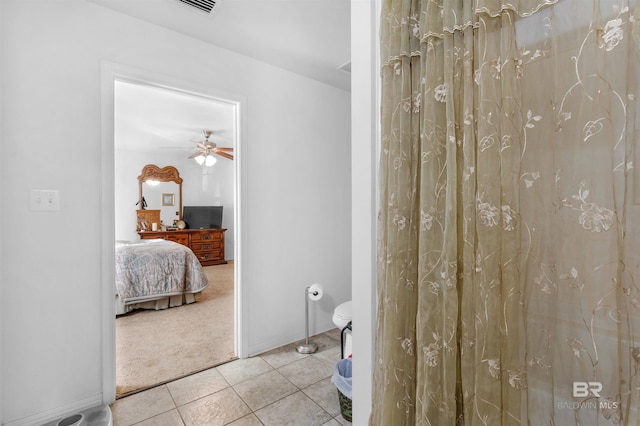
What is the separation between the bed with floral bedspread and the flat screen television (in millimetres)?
2217

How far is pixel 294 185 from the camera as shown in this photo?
2.96m

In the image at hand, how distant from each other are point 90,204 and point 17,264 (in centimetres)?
48

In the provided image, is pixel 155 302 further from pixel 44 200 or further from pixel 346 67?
pixel 346 67

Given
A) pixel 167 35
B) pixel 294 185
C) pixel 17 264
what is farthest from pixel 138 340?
pixel 167 35

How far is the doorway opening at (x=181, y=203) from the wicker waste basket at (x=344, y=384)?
1.12 meters

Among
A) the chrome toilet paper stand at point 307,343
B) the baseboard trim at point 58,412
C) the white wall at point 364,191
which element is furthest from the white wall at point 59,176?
the white wall at point 364,191

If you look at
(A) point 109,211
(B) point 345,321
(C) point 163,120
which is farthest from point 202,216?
(B) point 345,321

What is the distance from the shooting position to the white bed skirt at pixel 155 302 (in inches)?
142

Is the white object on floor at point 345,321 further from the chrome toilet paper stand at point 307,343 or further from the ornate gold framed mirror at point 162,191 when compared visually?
the ornate gold framed mirror at point 162,191

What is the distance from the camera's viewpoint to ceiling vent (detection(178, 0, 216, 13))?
1.93m

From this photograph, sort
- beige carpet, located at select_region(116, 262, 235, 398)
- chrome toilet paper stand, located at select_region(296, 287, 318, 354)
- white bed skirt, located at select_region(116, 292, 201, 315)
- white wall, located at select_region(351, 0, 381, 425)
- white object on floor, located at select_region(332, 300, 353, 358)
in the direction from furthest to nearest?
1. white bed skirt, located at select_region(116, 292, 201, 315)
2. chrome toilet paper stand, located at select_region(296, 287, 318, 354)
3. beige carpet, located at select_region(116, 262, 235, 398)
4. white object on floor, located at select_region(332, 300, 353, 358)
5. white wall, located at select_region(351, 0, 381, 425)

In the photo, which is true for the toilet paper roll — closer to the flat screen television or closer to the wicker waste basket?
the wicker waste basket

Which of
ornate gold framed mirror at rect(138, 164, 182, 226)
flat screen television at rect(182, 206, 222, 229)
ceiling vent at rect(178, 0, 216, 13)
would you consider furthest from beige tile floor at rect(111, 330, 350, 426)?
ornate gold framed mirror at rect(138, 164, 182, 226)

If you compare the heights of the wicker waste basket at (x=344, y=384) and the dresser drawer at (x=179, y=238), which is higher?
the dresser drawer at (x=179, y=238)
